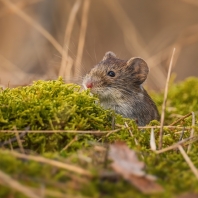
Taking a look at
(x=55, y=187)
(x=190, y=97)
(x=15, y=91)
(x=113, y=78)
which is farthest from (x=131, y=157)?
(x=190, y=97)

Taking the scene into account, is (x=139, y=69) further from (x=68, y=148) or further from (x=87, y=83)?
(x=68, y=148)

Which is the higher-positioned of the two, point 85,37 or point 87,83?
point 85,37

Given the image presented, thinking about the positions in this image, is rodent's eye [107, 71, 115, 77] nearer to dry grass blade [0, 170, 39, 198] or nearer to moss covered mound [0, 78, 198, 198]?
moss covered mound [0, 78, 198, 198]

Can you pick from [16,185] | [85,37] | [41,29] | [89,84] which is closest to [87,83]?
[89,84]

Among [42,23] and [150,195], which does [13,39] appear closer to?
[42,23]

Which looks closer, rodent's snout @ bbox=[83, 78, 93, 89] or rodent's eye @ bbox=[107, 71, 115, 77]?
rodent's snout @ bbox=[83, 78, 93, 89]

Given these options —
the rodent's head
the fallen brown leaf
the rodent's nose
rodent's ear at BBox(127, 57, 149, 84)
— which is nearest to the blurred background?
the rodent's head

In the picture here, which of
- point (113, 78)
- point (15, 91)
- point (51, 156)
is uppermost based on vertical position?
point (113, 78)
